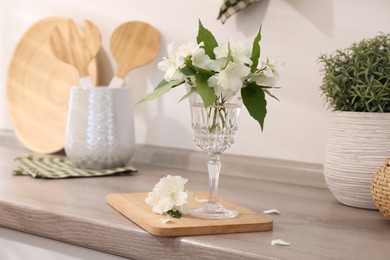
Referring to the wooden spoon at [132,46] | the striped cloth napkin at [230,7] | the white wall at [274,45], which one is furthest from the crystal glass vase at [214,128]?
the wooden spoon at [132,46]

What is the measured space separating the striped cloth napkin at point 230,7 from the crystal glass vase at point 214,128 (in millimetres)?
482

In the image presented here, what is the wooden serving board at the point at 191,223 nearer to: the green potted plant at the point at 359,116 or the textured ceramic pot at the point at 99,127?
the green potted plant at the point at 359,116

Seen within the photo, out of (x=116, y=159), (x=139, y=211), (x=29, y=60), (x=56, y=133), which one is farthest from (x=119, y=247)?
(x=29, y=60)

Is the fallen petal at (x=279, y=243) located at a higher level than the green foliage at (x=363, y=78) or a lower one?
lower

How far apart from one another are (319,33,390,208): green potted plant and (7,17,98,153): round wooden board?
2.64ft

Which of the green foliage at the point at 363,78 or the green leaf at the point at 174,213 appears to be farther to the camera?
the green foliage at the point at 363,78

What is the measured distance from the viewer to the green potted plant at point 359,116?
1.07 m

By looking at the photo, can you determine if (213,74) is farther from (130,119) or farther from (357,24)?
(130,119)

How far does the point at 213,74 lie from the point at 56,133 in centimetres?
97

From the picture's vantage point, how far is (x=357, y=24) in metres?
1.29

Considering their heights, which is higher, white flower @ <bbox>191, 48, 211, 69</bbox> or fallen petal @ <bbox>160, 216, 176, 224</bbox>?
white flower @ <bbox>191, 48, 211, 69</bbox>

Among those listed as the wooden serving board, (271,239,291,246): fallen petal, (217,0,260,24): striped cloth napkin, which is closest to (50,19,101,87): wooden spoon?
(217,0,260,24): striped cloth napkin

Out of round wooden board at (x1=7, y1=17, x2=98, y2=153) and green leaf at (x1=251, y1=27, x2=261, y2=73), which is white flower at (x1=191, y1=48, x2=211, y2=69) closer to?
green leaf at (x1=251, y1=27, x2=261, y2=73)

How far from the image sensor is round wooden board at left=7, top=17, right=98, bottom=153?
1.82 m
